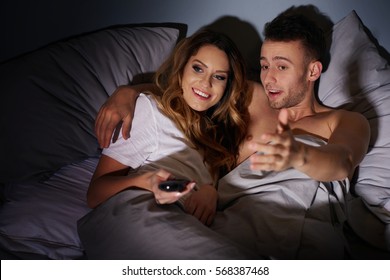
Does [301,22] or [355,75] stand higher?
[301,22]

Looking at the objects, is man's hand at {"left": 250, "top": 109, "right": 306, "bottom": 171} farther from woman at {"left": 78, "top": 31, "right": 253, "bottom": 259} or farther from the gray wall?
the gray wall

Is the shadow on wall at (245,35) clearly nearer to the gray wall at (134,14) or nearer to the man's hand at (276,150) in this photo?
the gray wall at (134,14)

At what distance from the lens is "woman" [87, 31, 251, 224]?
1117mm

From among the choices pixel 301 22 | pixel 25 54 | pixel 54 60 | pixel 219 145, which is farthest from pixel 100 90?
pixel 301 22

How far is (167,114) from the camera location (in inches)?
47.3

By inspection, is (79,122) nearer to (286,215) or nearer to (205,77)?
(205,77)

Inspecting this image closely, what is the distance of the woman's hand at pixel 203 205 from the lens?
1.09 m

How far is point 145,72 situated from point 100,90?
181 millimetres

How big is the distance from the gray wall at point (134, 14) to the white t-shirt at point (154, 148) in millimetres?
460

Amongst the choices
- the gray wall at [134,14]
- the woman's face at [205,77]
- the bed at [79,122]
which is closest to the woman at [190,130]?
the woman's face at [205,77]

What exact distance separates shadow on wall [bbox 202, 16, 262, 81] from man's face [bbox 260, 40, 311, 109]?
266mm

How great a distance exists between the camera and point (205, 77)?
121 cm

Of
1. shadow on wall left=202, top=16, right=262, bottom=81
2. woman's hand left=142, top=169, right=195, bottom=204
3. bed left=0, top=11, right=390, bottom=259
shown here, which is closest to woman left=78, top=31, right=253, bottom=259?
woman's hand left=142, top=169, right=195, bottom=204
